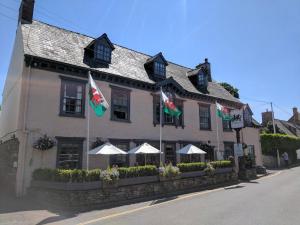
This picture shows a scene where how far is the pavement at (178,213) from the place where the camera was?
8.71 meters

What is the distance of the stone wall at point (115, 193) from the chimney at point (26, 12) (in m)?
10.6

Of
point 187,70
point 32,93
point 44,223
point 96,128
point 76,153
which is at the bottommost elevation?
point 44,223

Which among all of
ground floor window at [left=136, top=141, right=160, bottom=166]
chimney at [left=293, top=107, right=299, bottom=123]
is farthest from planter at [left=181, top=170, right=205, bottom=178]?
chimney at [left=293, top=107, right=299, bottom=123]

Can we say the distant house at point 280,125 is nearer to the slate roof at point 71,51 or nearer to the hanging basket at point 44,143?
the slate roof at point 71,51

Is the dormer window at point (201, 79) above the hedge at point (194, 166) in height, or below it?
above

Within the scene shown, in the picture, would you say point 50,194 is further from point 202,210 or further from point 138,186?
point 202,210

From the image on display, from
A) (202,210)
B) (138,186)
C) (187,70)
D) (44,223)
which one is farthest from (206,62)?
(44,223)

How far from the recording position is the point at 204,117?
2438cm

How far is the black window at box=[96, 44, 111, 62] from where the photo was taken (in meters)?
18.2

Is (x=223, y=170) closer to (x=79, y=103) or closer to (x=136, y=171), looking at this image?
(x=136, y=171)

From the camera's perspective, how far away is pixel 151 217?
938cm

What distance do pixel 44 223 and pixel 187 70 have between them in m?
22.1

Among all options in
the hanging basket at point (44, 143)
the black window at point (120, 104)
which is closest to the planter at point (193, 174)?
the black window at point (120, 104)

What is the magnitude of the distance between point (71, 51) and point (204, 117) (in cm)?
1269
